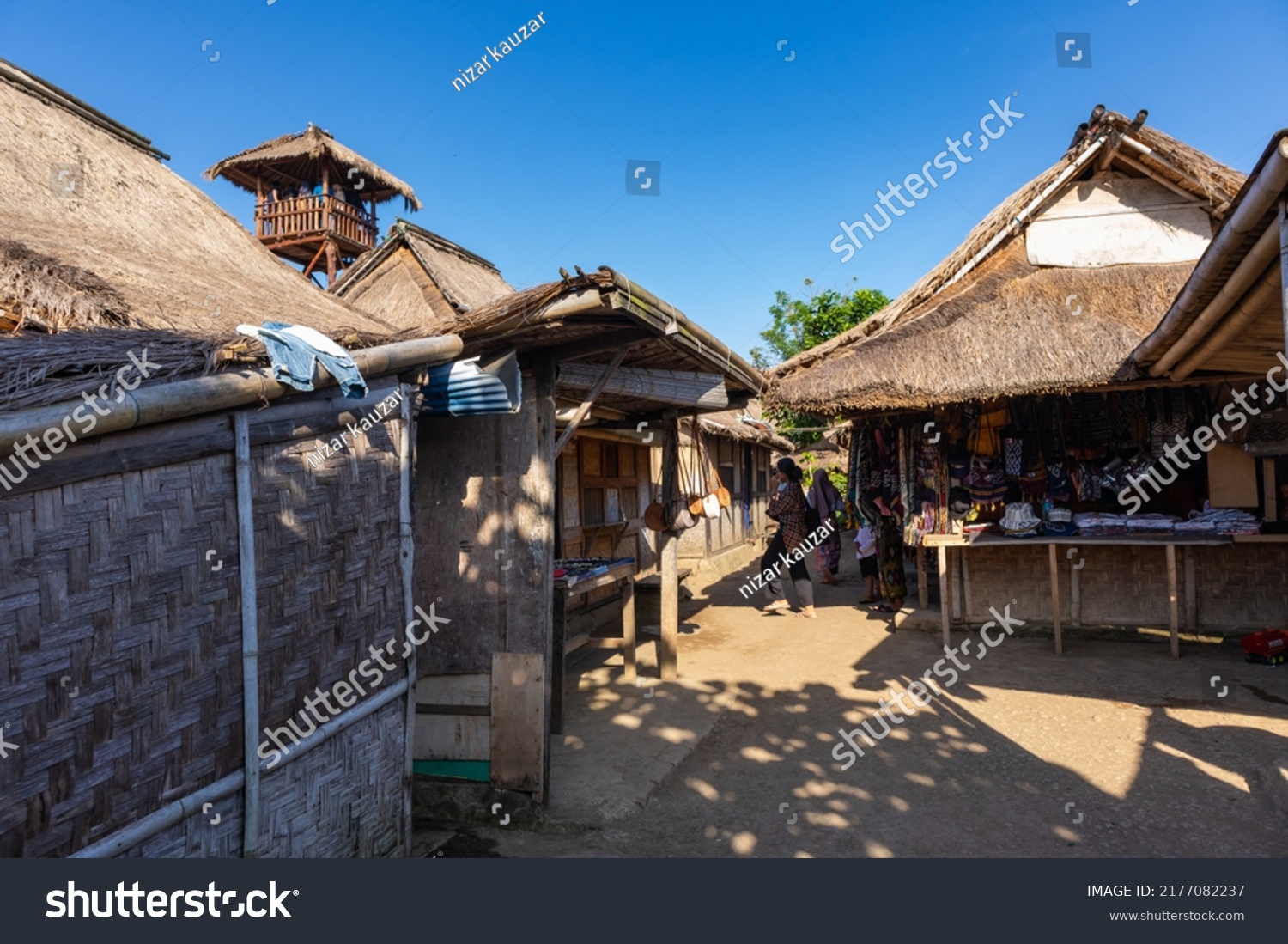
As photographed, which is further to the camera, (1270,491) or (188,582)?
(1270,491)

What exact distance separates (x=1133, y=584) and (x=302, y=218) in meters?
15.3

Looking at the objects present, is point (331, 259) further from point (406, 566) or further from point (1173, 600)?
point (1173, 600)

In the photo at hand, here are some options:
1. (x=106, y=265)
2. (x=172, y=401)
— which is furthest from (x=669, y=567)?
(x=172, y=401)

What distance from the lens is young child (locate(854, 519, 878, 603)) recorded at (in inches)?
409

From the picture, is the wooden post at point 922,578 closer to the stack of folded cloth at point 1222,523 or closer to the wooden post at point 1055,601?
the wooden post at point 1055,601

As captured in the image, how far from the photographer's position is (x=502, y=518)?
448cm

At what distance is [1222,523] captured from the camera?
6.89 meters

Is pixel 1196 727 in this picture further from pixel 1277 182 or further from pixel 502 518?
pixel 502 518

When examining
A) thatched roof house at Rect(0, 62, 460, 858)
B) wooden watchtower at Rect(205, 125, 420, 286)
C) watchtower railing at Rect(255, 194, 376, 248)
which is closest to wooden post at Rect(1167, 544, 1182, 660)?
thatched roof house at Rect(0, 62, 460, 858)

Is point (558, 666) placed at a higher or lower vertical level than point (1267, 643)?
higher

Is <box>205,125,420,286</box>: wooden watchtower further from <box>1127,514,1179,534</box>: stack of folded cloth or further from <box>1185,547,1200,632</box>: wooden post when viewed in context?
<box>1185,547,1200,632</box>: wooden post

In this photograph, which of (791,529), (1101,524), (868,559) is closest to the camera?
(1101,524)

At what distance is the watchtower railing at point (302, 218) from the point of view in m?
15.0

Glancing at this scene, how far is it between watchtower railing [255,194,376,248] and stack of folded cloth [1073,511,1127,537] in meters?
13.9
